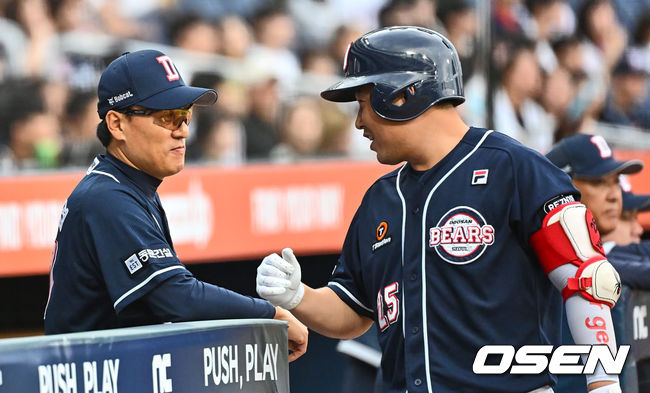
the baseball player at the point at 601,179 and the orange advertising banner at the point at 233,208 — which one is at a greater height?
the baseball player at the point at 601,179

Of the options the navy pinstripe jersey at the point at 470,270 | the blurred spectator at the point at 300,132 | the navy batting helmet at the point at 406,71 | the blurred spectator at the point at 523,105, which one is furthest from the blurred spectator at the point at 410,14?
the navy pinstripe jersey at the point at 470,270

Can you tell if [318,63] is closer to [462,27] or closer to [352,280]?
[462,27]

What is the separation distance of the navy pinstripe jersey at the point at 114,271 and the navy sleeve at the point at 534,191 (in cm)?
98

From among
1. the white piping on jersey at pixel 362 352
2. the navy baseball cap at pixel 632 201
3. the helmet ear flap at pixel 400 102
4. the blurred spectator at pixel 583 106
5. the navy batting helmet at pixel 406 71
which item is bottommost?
the white piping on jersey at pixel 362 352

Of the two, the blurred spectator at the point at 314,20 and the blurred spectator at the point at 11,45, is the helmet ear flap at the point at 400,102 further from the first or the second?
the blurred spectator at the point at 314,20

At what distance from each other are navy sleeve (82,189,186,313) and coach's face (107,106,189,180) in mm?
231

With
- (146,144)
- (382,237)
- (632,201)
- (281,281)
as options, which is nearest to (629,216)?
(632,201)

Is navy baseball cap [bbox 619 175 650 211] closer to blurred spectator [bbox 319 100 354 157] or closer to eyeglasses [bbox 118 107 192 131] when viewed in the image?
eyeglasses [bbox 118 107 192 131]

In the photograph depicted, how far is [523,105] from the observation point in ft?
28.9

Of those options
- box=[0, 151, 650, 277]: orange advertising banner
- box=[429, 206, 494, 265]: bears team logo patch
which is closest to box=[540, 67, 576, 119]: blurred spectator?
box=[0, 151, 650, 277]: orange advertising banner

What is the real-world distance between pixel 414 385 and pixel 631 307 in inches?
63.4

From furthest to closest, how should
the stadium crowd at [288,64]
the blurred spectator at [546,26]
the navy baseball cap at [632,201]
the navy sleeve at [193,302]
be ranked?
the blurred spectator at [546,26] < the stadium crowd at [288,64] < the navy baseball cap at [632,201] < the navy sleeve at [193,302]

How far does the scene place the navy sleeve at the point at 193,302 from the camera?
9.70ft

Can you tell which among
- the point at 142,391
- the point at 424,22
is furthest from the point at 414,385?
the point at 424,22
